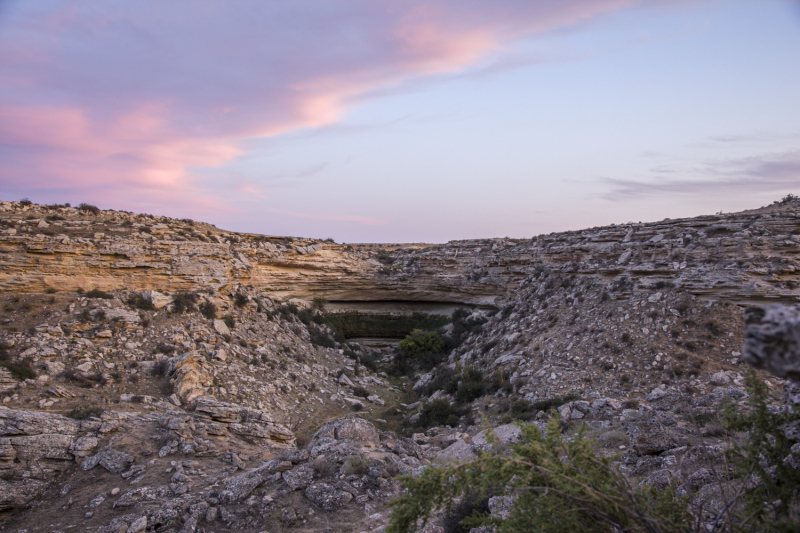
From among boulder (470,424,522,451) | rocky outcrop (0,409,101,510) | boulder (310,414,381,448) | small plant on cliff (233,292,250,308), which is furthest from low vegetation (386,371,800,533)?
small plant on cliff (233,292,250,308)

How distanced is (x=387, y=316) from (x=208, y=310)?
12.5 metres

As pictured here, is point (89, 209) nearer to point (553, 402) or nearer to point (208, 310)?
point (208, 310)

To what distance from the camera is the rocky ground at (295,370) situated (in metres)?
7.01

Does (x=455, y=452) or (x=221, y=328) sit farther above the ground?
(x=221, y=328)

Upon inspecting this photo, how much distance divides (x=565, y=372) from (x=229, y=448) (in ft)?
33.9

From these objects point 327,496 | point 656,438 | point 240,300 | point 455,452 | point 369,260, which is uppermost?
point 369,260

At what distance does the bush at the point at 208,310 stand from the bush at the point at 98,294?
3.15 meters

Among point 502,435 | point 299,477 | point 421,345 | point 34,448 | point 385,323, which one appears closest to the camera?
point 299,477

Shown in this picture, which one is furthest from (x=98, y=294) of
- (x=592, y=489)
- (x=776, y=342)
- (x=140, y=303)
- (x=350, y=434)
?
(x=776, y=342)

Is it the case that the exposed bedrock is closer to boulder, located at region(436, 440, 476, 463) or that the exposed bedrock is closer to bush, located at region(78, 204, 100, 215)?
bush, located at region(78, 204, 100, 215)

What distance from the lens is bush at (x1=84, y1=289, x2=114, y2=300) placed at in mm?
14334

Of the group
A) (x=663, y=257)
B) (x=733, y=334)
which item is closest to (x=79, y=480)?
(x=733, y=334)

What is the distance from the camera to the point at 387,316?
26.6 metres

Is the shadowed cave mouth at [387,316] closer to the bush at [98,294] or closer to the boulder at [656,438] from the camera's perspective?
the bush at [98,294]
